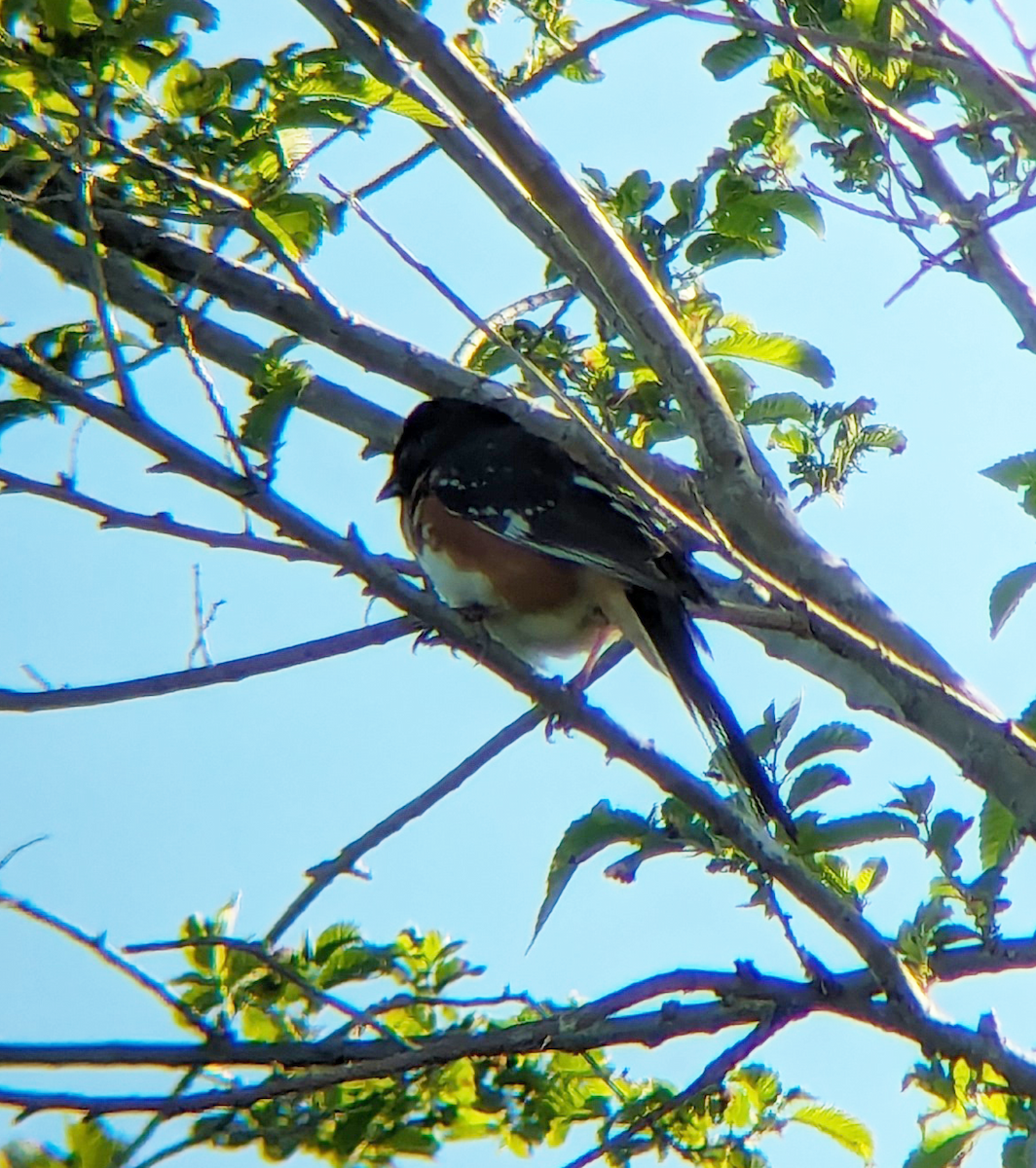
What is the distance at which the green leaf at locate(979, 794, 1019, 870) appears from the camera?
250cm

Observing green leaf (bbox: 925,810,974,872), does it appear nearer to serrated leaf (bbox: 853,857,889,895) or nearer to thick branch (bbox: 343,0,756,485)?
serrated leaf (bbox: 853,857,889,895)

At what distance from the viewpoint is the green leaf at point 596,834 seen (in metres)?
2.46

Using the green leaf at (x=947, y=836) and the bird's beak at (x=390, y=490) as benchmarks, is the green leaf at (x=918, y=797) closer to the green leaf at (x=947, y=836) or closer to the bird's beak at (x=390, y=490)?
the green leaf at (x=947, y=836)

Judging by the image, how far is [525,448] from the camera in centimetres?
436

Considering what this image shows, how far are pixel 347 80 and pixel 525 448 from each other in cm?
199

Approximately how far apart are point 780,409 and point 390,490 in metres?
1.87

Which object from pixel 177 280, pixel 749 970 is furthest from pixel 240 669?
pixel 177 280

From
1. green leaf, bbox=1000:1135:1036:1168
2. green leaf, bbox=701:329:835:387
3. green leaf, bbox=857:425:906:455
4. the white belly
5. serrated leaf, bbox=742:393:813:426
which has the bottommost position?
green leaf, bbox=1000:1135:1036:1168

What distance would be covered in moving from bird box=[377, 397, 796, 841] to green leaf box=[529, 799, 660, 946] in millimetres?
588

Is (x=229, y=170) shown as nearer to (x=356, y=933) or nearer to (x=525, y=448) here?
(x=356, y=933)

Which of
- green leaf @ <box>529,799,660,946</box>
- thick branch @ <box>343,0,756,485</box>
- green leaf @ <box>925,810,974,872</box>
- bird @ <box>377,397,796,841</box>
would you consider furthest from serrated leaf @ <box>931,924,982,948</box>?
thick branch @ <box>343,0,756,485</box>

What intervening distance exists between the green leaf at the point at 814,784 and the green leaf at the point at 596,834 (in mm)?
244

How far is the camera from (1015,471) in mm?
2314

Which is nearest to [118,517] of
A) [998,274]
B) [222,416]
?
[222,416]
